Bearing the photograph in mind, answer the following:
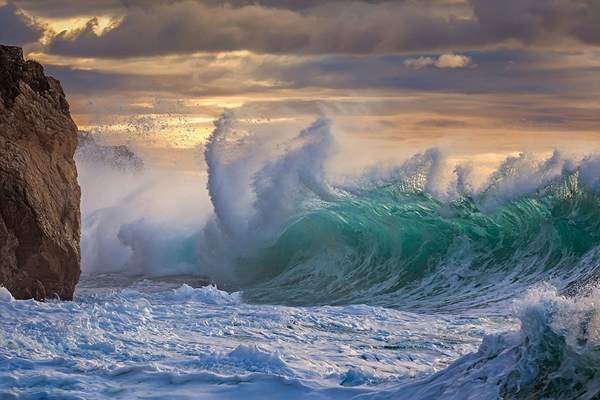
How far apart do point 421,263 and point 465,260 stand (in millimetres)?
910

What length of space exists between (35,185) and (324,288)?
6751 mm

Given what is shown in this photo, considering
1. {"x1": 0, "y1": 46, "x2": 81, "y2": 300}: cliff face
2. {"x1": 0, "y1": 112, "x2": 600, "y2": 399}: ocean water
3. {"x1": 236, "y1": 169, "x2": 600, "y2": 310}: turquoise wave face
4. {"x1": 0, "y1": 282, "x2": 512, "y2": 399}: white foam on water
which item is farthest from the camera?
{"x1": 236, "y1": 169, "x2": 600, "y2": 310}: turquoise wave face

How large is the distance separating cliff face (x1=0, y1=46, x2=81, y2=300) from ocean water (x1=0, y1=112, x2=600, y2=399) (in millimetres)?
562

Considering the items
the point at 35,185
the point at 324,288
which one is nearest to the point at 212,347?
the point at 35,185

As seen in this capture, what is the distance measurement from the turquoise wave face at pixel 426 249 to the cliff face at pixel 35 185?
4906 mm

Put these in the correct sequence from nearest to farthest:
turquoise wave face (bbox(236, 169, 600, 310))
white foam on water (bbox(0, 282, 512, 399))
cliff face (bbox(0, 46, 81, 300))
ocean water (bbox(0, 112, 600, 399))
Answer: ocean water (bbox(0, 112, 600, 399)) < white foam on water (bbox(0, 282, 512, 399)) < cliff face (bbox(0, 46, 81, 300)) < turquoise wave face (bbox(236, 169, 600, 310))

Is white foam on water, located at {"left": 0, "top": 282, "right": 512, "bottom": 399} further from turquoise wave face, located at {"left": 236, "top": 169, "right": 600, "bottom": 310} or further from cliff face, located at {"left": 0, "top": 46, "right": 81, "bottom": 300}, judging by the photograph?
turquoise wave face, located at {"left": 236, "top": 169, "right": 600, "bottom": 310}

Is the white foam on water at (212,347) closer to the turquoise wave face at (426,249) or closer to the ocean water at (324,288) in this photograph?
the ocean water at (324,288)

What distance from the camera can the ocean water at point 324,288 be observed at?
575 cm

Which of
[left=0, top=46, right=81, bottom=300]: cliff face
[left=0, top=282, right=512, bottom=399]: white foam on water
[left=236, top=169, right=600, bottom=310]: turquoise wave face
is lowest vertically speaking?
[left=236, top=169, right=600, bottom=310]: turquoise wave face

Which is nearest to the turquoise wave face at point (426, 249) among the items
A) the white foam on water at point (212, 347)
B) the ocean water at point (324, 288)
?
the ocean water at point (324, 288)

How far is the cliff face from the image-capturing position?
10414 millimetres

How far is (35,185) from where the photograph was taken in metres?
10.7

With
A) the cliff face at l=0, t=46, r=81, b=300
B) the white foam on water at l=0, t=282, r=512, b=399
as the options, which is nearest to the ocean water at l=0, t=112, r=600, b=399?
the white foam on water at l=0, t=282, r=512, b=399
